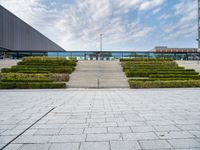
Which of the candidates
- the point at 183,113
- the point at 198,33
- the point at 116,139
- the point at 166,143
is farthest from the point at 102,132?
the point at 198,33

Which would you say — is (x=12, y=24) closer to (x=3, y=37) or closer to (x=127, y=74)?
(x=3, y=37)

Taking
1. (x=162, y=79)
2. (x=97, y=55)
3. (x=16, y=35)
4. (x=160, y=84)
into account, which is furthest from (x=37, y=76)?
Answer: (x=16, y=35)

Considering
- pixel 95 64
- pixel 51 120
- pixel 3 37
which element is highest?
pixel 3 37

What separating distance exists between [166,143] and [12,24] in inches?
1661

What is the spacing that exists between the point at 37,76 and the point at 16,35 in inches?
1139

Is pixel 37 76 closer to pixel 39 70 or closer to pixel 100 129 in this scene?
pixel 39 70

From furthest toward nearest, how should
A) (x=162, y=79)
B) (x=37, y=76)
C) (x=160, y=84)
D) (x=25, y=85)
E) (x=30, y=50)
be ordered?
(x=30, y=50), (x=37, y=76), (x=162, y=79), (x=160, y=84), (x=25, y=85)

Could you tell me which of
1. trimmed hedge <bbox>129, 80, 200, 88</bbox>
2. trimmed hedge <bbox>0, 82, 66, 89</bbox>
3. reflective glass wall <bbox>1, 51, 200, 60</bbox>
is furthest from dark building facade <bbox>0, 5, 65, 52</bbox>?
trimmed hedge <bbox>129, 80, 200, 88</bbox>

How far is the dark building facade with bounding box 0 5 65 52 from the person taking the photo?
35812 millimetres

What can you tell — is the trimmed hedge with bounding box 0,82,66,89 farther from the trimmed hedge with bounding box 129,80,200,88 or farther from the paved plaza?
the paved plaza

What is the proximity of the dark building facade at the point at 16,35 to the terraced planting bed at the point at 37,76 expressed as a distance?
15.6 metres

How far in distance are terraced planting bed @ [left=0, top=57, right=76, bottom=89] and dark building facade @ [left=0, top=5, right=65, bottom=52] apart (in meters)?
15.6

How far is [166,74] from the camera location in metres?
17.2

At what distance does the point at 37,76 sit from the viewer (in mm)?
16516
